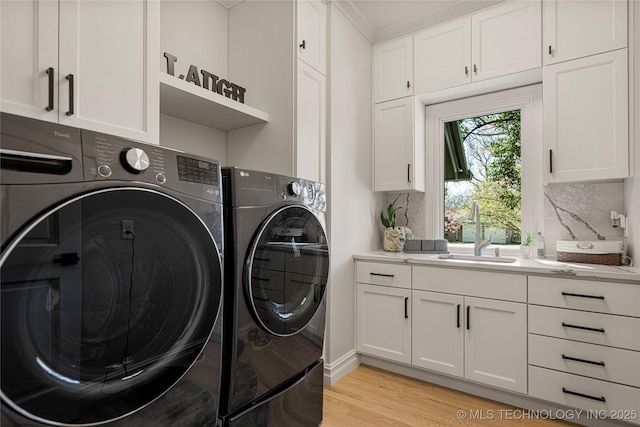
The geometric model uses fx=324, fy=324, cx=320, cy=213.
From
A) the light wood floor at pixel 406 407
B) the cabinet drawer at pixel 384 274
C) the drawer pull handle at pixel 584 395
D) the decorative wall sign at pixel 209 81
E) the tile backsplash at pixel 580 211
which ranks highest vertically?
the decorative wall sign at pixel 209 81

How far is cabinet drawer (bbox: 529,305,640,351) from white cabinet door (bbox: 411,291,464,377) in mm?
409

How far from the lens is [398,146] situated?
2.71 m

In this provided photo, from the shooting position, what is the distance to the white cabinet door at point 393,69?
265cm

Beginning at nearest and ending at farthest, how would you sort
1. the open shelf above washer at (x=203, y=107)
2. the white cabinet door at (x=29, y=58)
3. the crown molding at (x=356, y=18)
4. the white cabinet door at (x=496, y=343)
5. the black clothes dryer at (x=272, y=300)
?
the white cabinet door at (x=29, y=58) → the black clothes dryer at (x=272, y=300) → the open shelf above washer at (x=203, y=107) → the white cabinet door at (x=496, y=343) → the crown molding at (x=356, y=18)

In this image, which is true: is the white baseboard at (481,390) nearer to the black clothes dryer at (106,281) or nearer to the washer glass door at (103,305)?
the black clothes dryer at (106,281)

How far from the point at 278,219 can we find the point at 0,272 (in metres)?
0.85

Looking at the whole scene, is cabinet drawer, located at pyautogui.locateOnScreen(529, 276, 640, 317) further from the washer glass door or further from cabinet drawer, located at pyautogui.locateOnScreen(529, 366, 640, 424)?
the washer glass door

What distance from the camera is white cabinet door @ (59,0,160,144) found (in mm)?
1085

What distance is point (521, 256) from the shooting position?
95.0 inches

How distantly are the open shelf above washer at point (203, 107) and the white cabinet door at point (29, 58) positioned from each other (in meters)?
0.45

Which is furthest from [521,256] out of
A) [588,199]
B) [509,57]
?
[509,57]

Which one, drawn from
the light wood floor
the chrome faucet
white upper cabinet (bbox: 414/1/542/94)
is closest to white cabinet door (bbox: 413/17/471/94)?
white upper cabinet (bbox: 414/1/542/94)

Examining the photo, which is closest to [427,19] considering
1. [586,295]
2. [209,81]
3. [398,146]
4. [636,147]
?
[398,146]

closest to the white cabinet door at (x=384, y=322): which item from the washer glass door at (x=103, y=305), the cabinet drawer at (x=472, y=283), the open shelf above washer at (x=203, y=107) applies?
the cabinet drawer at (x=472, y=283)
